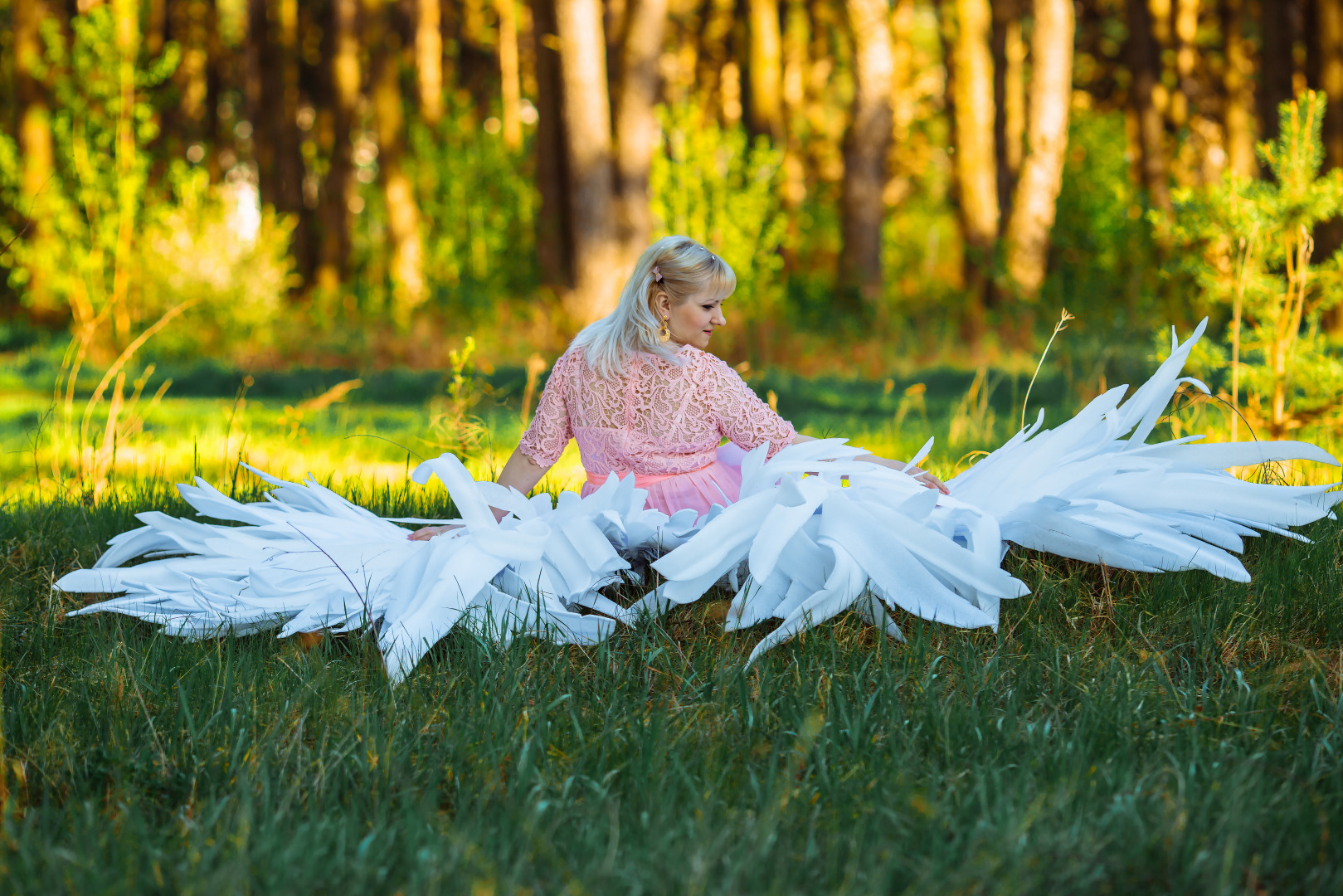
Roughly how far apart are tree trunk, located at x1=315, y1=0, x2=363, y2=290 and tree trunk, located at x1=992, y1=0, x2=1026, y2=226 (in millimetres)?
9122

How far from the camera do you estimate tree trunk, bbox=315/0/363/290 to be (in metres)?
15.8

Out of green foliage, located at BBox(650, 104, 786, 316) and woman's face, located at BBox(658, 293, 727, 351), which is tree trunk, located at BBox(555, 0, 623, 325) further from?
woman's face, located at BBox(658, 293, 727, 351)

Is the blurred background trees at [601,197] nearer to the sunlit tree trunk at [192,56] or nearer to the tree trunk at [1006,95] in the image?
the tree trunk at [1006,95]

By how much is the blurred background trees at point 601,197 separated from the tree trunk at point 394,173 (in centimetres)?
4

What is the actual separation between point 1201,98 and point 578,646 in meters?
24.9

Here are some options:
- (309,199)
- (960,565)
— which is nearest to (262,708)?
(960,565)

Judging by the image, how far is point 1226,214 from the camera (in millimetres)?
4598

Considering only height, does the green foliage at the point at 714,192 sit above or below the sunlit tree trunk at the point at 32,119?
below

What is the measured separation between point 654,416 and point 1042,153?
9.60 meters

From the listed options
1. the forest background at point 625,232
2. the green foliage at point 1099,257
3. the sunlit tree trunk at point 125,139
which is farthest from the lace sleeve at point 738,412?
the sunlit tree trunk at point 125,139

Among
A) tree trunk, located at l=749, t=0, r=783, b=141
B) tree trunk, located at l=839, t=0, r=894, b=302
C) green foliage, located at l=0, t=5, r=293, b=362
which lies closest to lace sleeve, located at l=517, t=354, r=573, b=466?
green foliage, located at l=0, t=5, r=293, b=362

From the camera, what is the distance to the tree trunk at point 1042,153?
11.9 meters

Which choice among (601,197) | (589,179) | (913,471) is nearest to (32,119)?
(589,179)

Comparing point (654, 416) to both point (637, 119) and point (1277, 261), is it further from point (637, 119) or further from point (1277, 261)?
point (637, 119)
